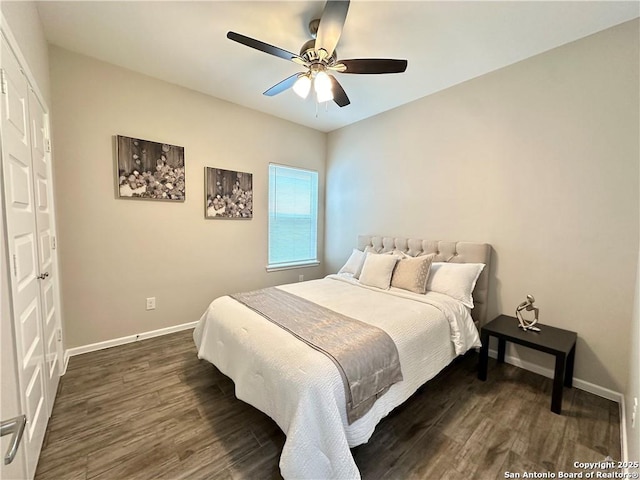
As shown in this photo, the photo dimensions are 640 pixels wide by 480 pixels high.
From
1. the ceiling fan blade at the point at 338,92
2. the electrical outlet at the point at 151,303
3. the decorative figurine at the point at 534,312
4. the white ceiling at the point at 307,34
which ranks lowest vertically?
the electrical outlet at the point at 151,303

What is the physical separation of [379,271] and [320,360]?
1.53m

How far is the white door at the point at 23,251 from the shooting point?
1196mm

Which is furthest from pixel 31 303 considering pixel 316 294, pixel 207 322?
pixel 316 294

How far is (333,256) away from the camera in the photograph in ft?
14.3

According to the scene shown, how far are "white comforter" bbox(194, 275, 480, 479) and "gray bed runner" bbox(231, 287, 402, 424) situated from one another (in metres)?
0.05

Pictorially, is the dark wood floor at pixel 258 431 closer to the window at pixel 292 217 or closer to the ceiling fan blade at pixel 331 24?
the window at pixel 292 217

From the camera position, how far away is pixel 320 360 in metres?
1.39

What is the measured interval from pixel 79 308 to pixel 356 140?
3741 mm

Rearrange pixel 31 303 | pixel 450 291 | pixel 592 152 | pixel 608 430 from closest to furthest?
pixel 31 303 < pixel 608 430 < pixel 592 152 < pixel 450 291

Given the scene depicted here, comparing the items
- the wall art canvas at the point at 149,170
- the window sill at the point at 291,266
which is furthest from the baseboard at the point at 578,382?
the wall art canvas at the point at 149,170

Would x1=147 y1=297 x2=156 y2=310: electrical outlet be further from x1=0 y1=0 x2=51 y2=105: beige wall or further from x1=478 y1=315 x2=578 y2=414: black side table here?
x1=478 y1=315 x2=578 y2=414: black side table

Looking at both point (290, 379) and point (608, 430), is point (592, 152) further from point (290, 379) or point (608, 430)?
point (290, 379)

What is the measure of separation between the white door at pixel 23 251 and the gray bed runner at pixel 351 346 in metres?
1.20

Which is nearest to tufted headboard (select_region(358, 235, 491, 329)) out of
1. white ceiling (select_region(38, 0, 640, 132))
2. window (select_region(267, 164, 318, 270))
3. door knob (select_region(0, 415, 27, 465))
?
window (select_region(267, 164, 318, 270))
